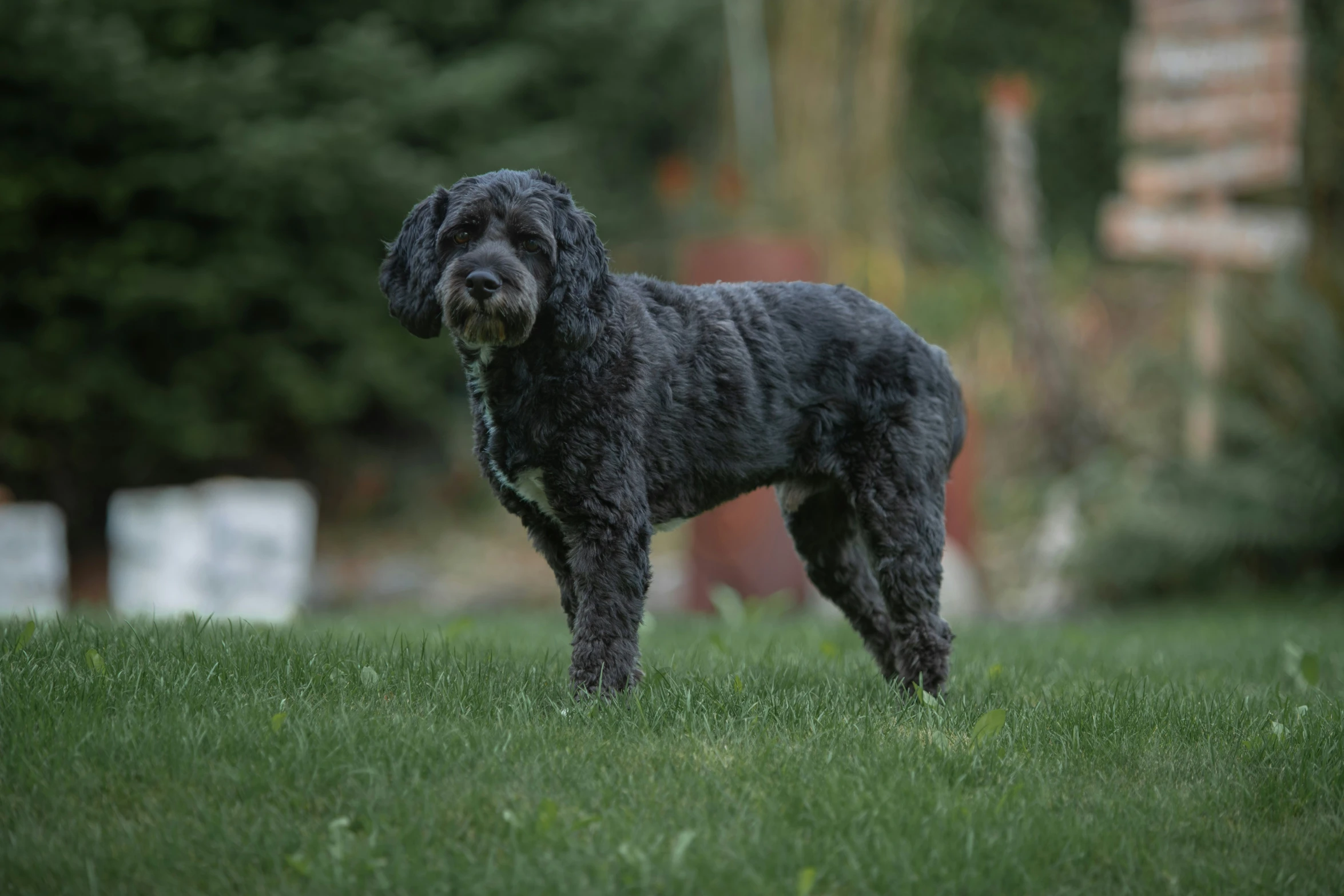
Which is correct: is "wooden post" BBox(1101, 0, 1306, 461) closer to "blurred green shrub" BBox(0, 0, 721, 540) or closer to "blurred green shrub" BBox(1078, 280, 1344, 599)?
"blurred green shrub" BBox(1078, 280, 1344, 599)

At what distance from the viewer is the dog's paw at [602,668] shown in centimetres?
425

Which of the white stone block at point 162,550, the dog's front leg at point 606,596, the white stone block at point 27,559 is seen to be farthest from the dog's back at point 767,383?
the white stone block at point 27,559

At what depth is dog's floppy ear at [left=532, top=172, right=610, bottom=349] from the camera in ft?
14.1

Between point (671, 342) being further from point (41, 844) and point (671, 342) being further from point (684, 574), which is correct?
point (684, 574)

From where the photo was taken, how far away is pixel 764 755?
12.5ft

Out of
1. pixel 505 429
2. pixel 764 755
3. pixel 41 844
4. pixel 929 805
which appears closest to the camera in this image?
pixel 41 844

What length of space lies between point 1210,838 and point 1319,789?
0.55 meters

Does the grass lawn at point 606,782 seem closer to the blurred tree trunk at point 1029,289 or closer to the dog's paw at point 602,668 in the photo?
the dog's paw at point 602,668

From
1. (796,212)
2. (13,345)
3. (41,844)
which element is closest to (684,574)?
(796,212)

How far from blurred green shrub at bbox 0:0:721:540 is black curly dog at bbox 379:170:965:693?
15.6 feet

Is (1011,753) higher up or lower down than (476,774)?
lower down

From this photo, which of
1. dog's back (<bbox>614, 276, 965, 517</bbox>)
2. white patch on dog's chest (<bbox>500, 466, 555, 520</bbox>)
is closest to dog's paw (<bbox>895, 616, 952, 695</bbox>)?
dog's back (<bbox>614, 276, 965, 517</bbox>)

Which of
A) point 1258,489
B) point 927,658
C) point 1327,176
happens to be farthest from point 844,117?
point 927,658

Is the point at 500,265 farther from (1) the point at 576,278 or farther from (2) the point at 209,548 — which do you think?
(2) the point at 209,548
